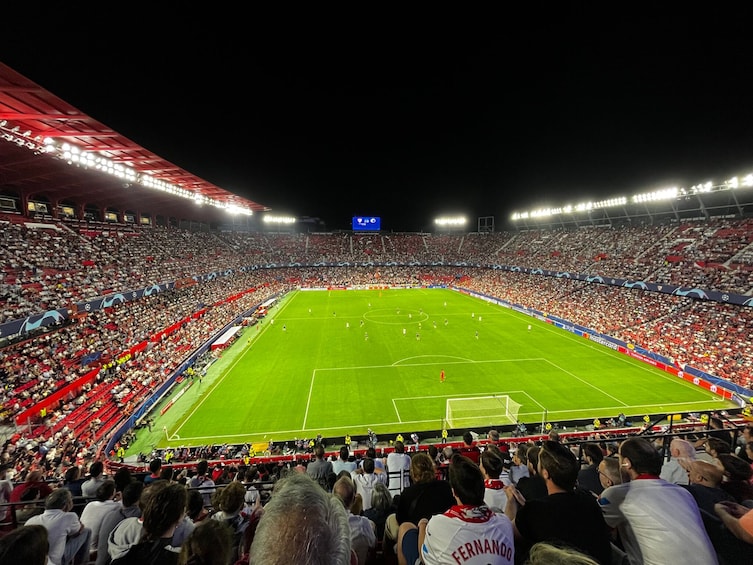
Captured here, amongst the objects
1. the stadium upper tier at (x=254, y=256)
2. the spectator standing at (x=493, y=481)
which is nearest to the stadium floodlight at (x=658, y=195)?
the stadium upper tier at (x=254, y=256)

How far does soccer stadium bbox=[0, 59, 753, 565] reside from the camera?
1698 cm

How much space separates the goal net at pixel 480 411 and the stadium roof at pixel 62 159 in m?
26.1

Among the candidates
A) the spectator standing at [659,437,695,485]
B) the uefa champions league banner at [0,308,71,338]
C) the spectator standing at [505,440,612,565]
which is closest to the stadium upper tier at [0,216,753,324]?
the uefa champions league banner at [0,308,71,338]

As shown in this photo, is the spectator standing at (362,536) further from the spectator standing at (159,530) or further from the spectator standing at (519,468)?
the spectator standing at (519,468)

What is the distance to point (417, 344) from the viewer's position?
35594 mm

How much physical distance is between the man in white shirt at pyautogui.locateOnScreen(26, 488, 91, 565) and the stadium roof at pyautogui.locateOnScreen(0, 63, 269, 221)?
17598 mm

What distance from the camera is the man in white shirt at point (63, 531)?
4.07 m

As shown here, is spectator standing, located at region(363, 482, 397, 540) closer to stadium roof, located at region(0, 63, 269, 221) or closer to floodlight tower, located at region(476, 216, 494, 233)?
stadium roof, located at region(0, 63, 269, 221)

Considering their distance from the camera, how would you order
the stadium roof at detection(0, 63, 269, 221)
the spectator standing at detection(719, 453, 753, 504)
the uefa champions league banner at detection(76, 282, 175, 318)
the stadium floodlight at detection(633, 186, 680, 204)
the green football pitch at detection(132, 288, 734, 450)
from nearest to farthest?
the spectator standing at detection(719, 453, 753, 504) → the stadium roof at detection(0, 63, 269, 221) → the green football pitch at detection(132, 288, 734, 450) → the uefa champions league banner at detection(76, 282, 175, 318) → the stadium floodlight at detection(633, 186, 680, 204)

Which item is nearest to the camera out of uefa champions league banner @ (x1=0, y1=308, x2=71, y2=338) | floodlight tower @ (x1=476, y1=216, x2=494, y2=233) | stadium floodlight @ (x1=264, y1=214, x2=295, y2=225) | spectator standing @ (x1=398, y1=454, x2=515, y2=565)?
spectator standing @ (x1=398, y1=454, x2=515, y2=565)

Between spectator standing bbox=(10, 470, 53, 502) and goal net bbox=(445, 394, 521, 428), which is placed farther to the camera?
goal net bbox=(445, 394, 521, 428)

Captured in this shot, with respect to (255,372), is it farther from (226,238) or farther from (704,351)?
(226,238)

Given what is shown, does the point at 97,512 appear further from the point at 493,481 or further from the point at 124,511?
the point at 493,481

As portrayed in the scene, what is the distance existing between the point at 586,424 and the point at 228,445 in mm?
19348
